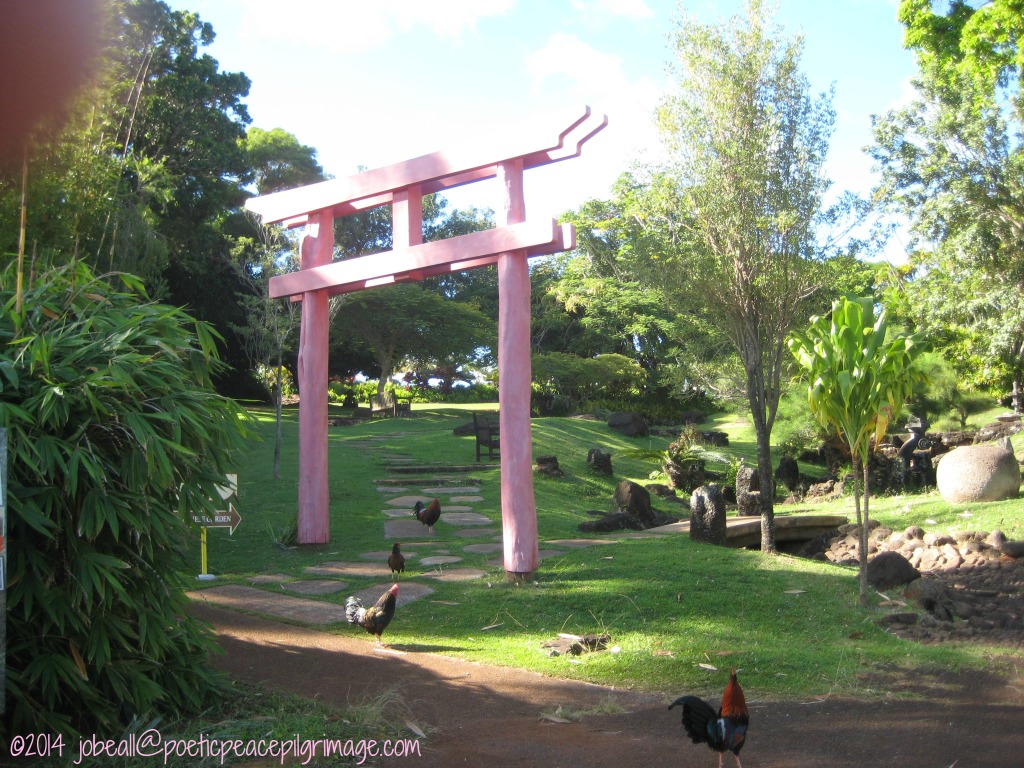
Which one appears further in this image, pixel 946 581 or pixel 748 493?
pixel 748 493

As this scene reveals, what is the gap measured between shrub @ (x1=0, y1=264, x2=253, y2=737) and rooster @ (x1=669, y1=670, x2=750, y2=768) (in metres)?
2.75

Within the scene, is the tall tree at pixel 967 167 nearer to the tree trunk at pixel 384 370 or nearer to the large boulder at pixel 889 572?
the large boulder at pixel 889 572

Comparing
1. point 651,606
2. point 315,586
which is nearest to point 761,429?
point 651,606

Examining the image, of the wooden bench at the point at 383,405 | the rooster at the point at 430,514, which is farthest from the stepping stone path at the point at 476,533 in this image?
the wooden bench at the point at 383,405

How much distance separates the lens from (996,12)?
16344mm

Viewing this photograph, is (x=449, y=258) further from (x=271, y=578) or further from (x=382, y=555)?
(x=271, y=578)

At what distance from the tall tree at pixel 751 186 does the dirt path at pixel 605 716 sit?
4964mm

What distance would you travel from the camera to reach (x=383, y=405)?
31.0 metres

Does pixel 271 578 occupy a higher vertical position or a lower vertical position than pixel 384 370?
lower

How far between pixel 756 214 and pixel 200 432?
751cm

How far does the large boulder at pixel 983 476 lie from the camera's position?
13102mm

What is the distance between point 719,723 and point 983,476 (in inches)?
439

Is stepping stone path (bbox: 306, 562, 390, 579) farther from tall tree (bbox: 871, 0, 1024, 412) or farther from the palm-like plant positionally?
tall tree (bbox: 871, 0, 1024, 412)

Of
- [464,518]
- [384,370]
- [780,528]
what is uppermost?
[384,370]
